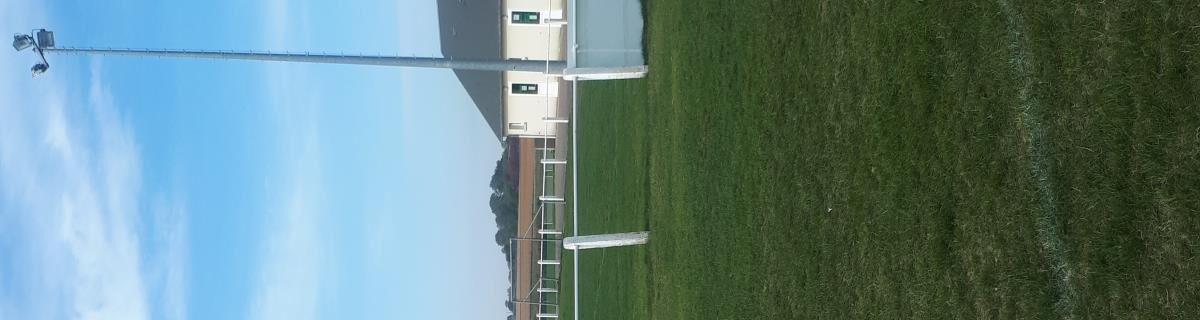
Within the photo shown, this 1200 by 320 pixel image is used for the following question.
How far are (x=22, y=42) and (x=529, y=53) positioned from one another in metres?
14.9

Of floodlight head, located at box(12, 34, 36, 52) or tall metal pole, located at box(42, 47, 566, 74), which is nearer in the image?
tall metal pole, located at box(42, 47, 566, 74)

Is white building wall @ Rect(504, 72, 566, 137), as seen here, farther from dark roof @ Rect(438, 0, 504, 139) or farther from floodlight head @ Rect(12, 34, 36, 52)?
floodlight head @ Rect(12, 34, 36, 52)

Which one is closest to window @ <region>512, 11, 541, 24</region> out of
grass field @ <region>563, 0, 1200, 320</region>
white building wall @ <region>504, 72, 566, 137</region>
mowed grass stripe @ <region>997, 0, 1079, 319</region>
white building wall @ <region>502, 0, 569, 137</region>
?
white building wall @ <region>502, 0, 569, 137</region>

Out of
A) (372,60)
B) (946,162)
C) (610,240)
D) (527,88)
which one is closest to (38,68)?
(372,60)

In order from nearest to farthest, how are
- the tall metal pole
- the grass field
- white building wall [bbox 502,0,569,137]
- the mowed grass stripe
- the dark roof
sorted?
the grass field < the mowed grass stripe < the tall metal pole < white building wall [bbox 502,0,569,137] < the dark roof

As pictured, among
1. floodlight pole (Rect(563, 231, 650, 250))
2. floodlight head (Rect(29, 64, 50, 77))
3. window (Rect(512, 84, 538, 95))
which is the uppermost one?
floodlight head (Rect(29, 64, 50, 77))

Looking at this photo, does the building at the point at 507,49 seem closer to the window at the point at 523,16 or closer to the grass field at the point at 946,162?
the window at the point at 523,16

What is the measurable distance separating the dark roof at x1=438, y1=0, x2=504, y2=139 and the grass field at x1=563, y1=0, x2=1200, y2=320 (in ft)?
57.3

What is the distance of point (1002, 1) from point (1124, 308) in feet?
5.98

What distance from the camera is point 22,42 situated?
44.0 ft

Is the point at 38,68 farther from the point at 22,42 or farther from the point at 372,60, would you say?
the point at 372,60

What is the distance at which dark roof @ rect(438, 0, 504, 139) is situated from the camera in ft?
90.1

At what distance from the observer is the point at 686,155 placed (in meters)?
11.1

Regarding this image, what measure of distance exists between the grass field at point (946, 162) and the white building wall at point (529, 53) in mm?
16005
